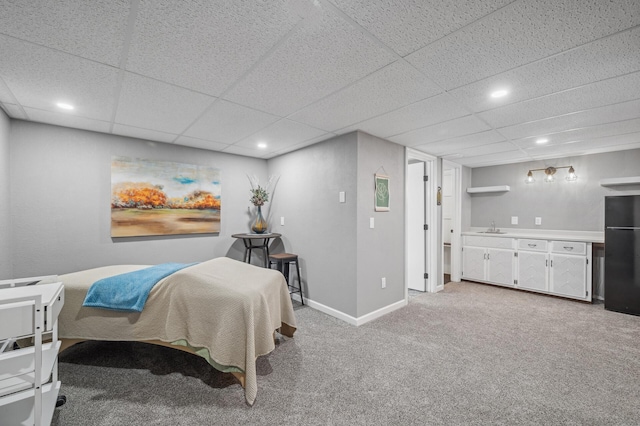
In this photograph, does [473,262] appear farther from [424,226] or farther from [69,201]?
[69,201]

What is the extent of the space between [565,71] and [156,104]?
3.04 meters

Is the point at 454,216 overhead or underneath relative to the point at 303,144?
underneath

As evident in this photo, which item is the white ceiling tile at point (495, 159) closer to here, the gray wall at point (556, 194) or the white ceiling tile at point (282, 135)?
the gray wall at point (556, 194)

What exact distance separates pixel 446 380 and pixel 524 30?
2.26 meters

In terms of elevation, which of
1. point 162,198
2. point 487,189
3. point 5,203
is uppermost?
point 487,189

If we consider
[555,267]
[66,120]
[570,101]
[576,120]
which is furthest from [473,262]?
[66,120]

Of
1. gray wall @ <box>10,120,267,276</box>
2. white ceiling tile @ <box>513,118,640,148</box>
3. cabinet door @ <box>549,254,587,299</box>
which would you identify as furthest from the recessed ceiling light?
gray wall @ <box>10,120,267,276</box>

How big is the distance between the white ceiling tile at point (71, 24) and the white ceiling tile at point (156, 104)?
351 mm

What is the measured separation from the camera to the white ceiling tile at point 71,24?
1.23 meters

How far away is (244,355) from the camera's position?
180 cm

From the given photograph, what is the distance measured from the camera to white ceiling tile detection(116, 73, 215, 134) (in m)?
2.01

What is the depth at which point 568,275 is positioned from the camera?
155 inches

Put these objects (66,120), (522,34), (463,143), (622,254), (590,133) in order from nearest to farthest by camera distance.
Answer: (522,34), (66,120), (590,133), (622,254), (463,143)

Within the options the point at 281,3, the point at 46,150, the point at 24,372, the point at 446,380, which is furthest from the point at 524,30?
the point at 46,150
